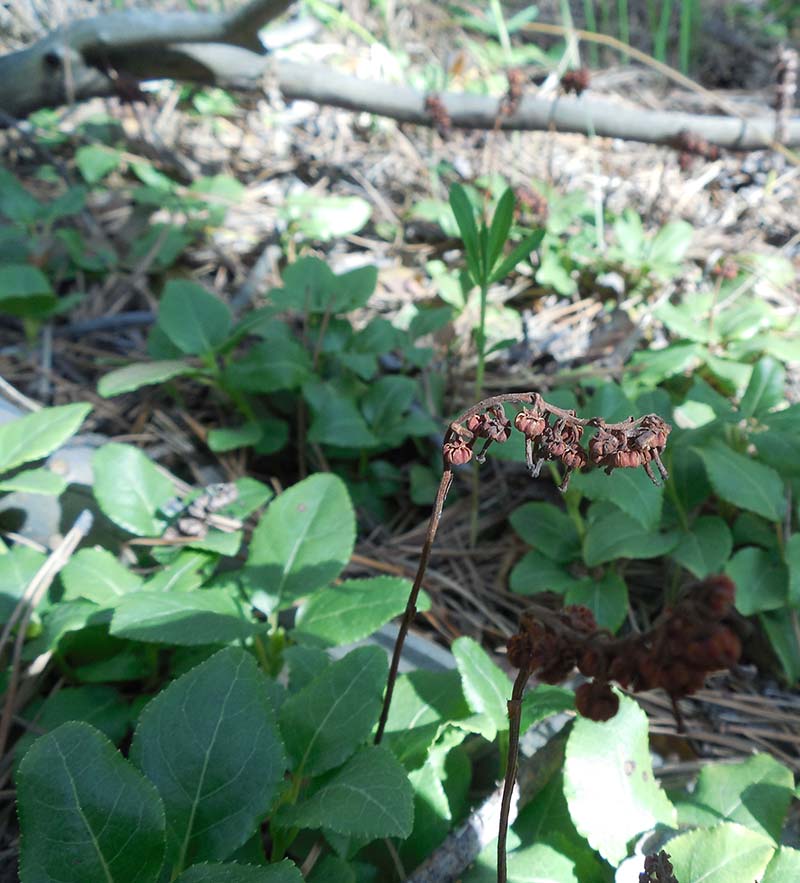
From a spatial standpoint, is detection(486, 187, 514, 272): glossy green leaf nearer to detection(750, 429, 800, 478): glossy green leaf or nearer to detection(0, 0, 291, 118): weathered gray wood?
detection(750, 429, 800, 478): glossy green leaf

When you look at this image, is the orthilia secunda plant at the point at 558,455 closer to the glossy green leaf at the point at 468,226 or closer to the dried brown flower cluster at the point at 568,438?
the dried brown flower cluster at the point at 568,438

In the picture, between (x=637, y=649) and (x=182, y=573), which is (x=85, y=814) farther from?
(x=637, y=649)

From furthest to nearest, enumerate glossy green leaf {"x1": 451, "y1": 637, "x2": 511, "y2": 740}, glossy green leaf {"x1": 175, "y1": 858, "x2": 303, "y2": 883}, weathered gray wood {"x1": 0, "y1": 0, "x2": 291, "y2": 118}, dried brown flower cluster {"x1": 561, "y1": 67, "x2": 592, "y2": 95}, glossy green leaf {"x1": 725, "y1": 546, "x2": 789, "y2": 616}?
Answer: weathered gray wood {"x1": 0, "y1": 0, "x2": 291, "y2": 118}, dried brown flower cluster {"x1": 561, "y1": 67, "x2": 592, "y2": 95}, glossy green leaf {"x1": 725, "y1": 546, "x2": 789, "y2": 616}, glossy green leaf {"x1": 451, "y1": 637, "x2": 511, "y2": 740}, glossy green leaf {"x1": 175, "y1": 858, "x2": 303, "y2": 883}

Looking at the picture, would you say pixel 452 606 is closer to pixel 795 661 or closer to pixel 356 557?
pixel 356 557

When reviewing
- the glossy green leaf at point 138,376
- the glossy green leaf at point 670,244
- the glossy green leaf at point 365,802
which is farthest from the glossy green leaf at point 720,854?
the glossy green leaf at point 670,244

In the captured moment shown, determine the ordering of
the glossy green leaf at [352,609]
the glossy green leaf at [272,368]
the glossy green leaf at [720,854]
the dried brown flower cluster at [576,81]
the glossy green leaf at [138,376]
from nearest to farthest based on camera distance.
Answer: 1. the glossy green leaf at [720,854]
2. the glossy green leaf at [352,609]
3. the glossy green leaf at [138,376]
4. the glossy green leaf at [272,368]
5. the dried brown flower cluster at [576,81]

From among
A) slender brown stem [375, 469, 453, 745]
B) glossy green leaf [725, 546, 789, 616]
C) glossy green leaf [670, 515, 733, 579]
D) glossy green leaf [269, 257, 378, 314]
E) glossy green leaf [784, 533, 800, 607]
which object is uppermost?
slender brown stem [375, 469, 453, 745]

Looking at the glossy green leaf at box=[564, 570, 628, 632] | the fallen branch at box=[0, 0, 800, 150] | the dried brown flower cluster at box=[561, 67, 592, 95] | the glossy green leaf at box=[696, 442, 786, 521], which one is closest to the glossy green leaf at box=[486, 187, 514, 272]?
the glossy green leaf at box=[696, 442, 786, 521]

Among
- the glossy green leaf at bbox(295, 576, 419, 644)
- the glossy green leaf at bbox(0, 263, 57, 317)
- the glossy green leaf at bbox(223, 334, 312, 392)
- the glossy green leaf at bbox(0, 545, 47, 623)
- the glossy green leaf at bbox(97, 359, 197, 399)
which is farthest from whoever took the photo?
the glossy green leaf at bbox(0, 263, 57, 317)
